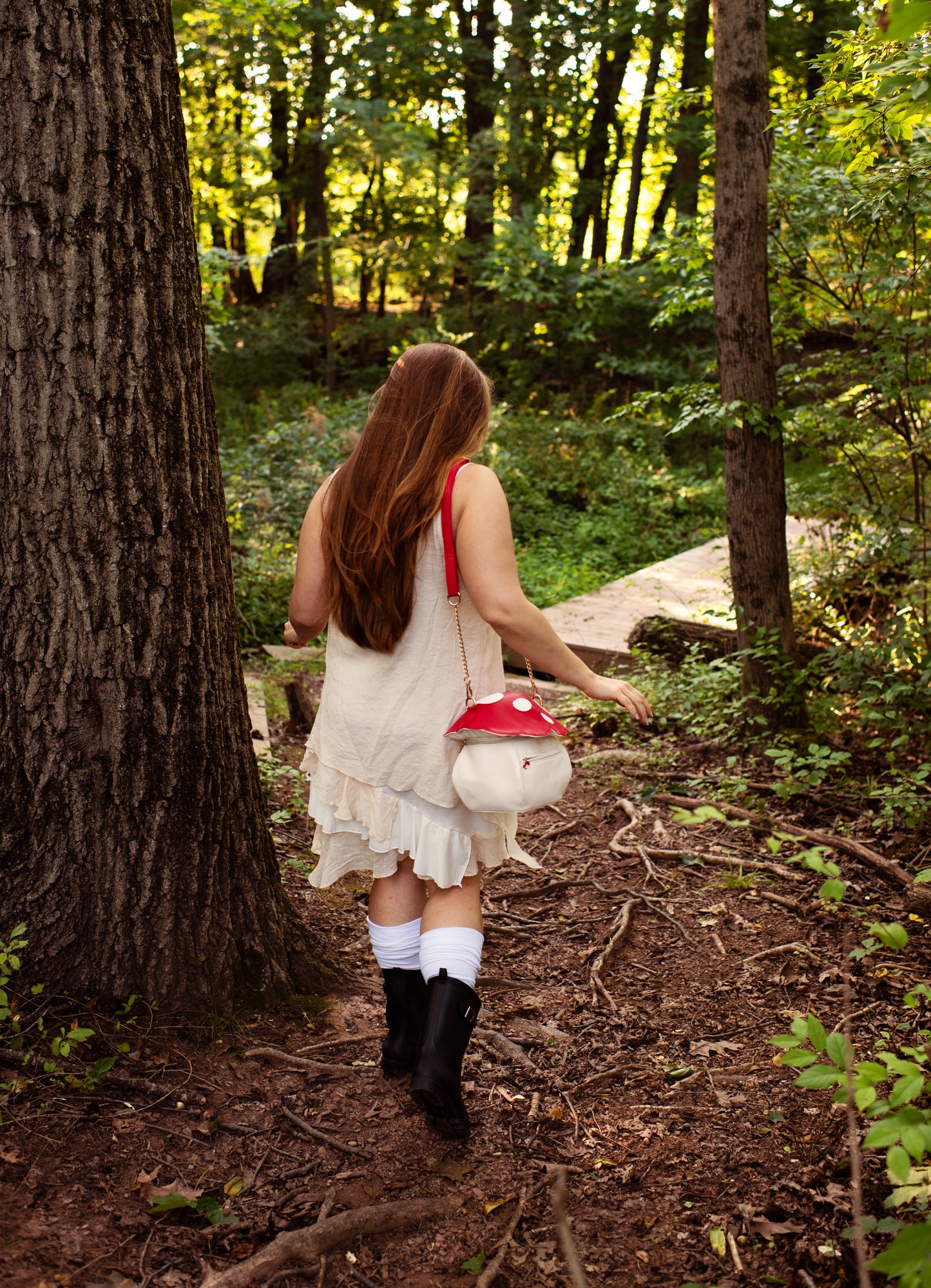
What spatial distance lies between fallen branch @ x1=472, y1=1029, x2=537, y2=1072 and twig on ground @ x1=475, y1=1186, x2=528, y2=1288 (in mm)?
573

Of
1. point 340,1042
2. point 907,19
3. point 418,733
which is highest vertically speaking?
point 907,19

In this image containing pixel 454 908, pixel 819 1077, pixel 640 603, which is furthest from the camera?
pixel 640 603

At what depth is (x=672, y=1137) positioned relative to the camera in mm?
2455

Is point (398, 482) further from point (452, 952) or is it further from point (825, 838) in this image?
point (825, 838)

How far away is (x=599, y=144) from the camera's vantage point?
66.5 ft

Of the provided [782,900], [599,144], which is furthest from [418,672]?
[599,144]

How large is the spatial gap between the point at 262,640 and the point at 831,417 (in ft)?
16.7

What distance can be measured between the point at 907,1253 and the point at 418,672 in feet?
5.37

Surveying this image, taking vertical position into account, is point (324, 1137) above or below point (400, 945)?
below

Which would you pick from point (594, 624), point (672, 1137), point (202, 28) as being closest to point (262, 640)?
point (594, 624)

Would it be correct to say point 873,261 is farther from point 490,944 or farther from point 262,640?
point 262,640

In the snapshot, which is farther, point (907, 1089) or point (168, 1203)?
point (168, 1203)

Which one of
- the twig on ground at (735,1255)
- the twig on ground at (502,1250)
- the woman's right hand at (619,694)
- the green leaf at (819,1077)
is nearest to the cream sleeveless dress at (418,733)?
the woman's right hand at (619,694)

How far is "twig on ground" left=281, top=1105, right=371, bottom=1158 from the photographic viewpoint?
2.33 meters
